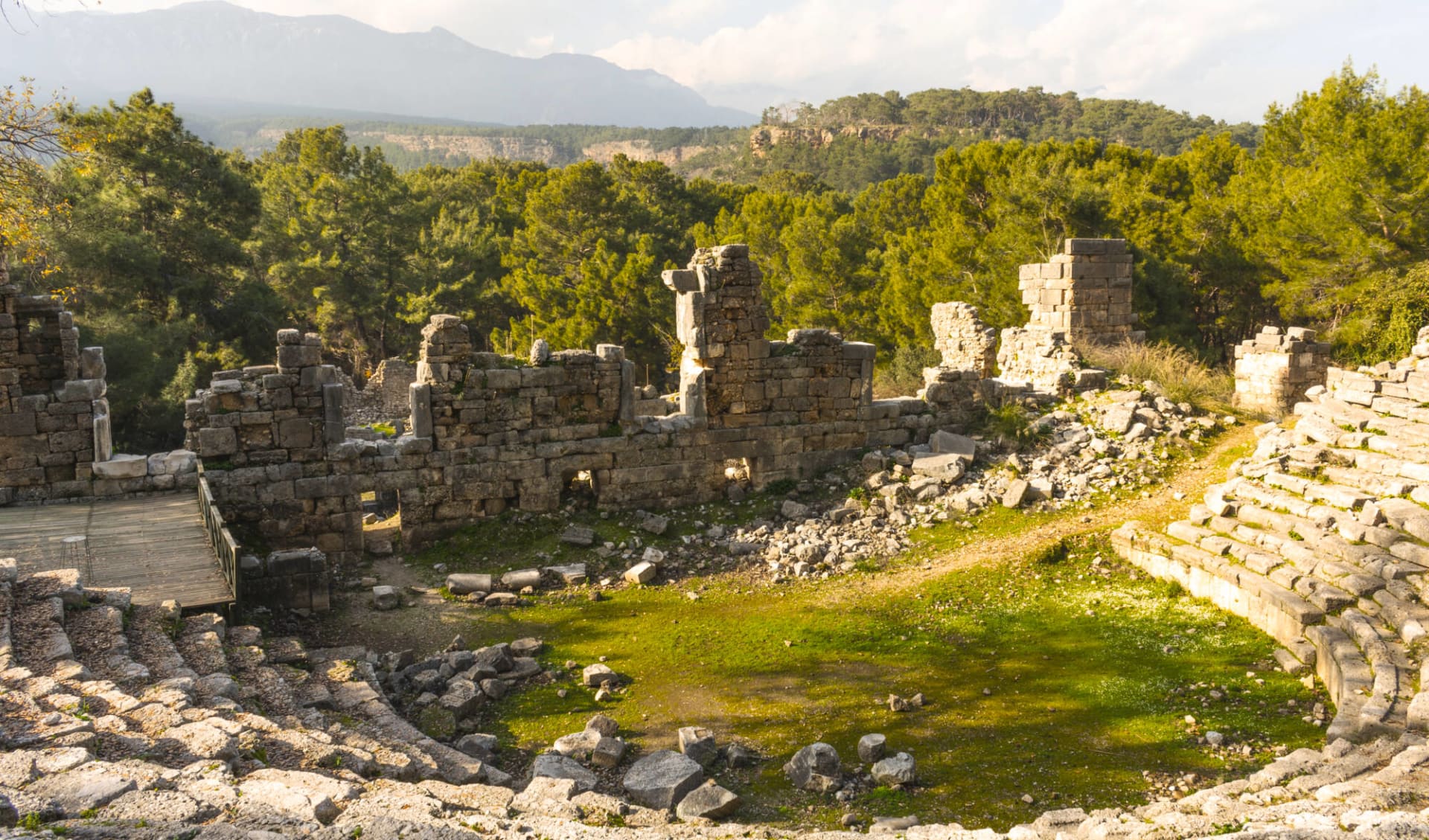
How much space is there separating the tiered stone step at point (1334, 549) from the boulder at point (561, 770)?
200 inches

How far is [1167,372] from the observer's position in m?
15.4

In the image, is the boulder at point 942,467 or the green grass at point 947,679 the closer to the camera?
the green grass at point 947,679

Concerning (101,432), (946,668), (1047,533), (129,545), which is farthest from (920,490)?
(101,432)

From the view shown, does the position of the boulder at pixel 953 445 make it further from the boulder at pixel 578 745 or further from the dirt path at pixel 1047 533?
the boulder at pixel 578 745

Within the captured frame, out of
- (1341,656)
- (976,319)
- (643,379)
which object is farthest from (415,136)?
(1341,656)

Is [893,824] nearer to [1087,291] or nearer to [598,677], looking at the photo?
[598,677]

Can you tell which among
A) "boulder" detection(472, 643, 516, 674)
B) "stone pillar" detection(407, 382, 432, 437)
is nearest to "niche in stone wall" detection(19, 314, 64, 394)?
"stone pillar" detection(407, 382, 432, 437)

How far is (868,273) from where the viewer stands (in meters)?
30.5

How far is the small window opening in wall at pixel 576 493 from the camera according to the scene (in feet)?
41.9

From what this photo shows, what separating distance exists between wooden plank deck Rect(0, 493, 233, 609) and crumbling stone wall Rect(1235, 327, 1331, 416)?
634 inches

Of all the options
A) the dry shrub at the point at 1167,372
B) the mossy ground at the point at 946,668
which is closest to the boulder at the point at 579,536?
the mossy ground at the point at 946,668

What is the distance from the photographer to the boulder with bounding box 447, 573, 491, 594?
1074 cm

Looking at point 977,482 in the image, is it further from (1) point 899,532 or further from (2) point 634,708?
(2) point 634,708

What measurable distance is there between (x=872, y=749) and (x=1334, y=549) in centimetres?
526
